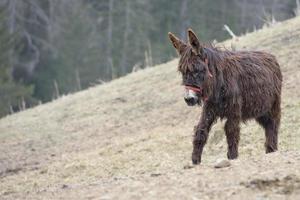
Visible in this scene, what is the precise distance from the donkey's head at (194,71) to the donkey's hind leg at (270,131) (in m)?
1.60

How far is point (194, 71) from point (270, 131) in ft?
6.40

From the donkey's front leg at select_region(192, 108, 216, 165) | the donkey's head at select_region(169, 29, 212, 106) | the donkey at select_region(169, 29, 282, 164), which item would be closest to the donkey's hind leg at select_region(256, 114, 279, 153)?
the donkey at select_region(169, 29, 282, 164)

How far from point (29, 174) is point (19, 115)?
6751 mm

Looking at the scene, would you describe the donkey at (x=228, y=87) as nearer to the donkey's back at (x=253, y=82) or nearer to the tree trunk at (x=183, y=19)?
the donkey's back at (x=253, y=82)

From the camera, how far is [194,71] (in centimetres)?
824

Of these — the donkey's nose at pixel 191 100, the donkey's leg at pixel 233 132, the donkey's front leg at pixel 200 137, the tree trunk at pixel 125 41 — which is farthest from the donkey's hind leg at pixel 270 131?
the tree trunk at pixel 125 41

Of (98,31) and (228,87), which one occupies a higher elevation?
(98,31)

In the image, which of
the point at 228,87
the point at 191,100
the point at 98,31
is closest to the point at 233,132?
the point at 228,87

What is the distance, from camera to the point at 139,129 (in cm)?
1470

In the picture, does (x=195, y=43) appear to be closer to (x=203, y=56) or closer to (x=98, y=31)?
(x=203, y=56)

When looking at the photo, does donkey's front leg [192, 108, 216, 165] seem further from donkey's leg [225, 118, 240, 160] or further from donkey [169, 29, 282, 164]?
donkey's leg [225, 118, 240, 160]

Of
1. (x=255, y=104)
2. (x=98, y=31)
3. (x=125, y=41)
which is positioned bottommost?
(x=255, y=104)

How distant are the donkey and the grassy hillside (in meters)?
0.44

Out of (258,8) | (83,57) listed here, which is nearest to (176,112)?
(83,57)
